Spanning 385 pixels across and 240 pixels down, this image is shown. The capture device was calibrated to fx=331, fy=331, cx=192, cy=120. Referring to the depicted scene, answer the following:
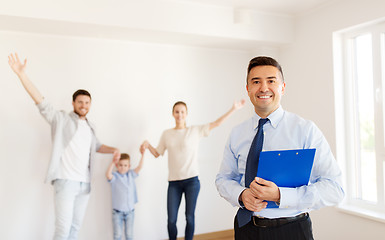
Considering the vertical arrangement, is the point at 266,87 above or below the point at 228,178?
above

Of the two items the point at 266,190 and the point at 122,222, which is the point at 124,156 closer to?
the point at 122,222

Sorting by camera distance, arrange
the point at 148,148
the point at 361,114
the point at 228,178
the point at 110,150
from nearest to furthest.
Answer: the point at 228,178
the point at 110,150
the point at 361,114
the point at 148,148

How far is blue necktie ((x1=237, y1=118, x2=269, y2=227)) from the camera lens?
1466 millimetres

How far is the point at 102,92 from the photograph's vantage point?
3.63 m

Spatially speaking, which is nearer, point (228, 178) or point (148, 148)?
point (228, 178)

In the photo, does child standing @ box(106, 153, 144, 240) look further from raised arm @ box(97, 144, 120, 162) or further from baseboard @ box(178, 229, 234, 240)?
baseboard @ box(178, 229, 234, 240)

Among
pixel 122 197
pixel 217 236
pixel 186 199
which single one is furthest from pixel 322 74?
pixel 122 197

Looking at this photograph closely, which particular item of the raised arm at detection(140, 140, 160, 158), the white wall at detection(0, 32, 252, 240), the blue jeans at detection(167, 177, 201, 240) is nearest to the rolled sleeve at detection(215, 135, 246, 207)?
the blue jeans at detection(167, 177, 201, 240)

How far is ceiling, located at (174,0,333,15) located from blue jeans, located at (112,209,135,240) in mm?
2325

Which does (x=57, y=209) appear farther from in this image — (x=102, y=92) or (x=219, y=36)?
(x=219, y=36)

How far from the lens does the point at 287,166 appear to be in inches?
52.0

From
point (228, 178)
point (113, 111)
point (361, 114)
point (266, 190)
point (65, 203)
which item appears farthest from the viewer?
point (113, 111)

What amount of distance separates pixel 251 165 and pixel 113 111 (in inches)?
98.0

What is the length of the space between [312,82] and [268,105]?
8.17ft
